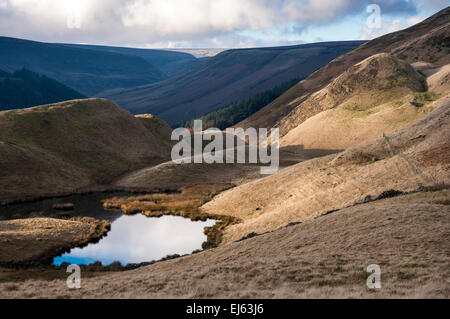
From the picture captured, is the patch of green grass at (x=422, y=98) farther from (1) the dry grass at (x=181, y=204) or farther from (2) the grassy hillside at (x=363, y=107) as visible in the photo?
(1) the dry grass at (x=181, y=204)

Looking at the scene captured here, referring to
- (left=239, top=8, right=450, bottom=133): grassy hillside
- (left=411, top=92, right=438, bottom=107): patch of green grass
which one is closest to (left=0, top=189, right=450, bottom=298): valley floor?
(left=411, top=92, right=438, bottom=107): patch of green grass

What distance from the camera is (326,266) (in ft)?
48.0

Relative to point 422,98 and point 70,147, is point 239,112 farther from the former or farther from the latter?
point 70,147

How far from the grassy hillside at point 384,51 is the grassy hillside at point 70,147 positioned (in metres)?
46.7

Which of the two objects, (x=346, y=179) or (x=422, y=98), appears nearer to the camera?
(x=346, y=179)

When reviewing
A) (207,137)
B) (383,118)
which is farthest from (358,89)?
(207,137)

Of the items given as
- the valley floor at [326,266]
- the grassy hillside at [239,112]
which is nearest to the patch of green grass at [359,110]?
the valley floor at [326,266]

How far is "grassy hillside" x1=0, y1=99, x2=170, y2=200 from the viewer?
5453 cm

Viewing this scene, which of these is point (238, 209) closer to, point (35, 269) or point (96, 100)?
point (35, 269)

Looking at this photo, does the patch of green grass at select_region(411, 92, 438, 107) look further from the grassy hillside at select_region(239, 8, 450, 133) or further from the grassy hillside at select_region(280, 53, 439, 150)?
the grassy hillside at select_region(239, 8, 450, 133)

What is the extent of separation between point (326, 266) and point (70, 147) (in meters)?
66.1

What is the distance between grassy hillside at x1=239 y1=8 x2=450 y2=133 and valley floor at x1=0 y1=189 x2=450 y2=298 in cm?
8183

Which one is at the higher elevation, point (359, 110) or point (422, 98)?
point (422, 98)

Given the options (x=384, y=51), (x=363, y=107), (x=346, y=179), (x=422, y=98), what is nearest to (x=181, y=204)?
(x=346, y=179)
